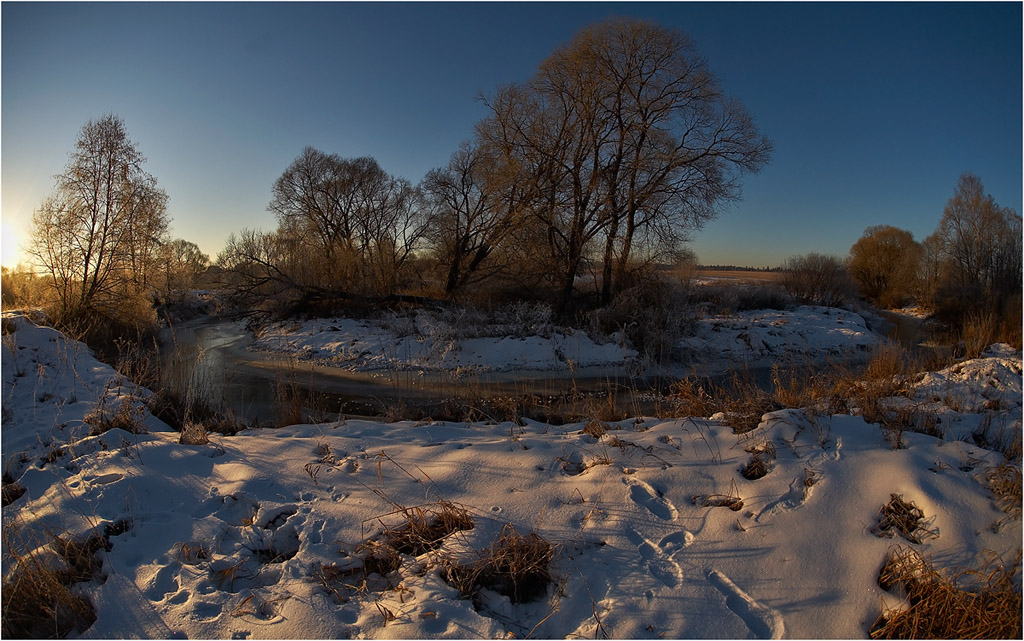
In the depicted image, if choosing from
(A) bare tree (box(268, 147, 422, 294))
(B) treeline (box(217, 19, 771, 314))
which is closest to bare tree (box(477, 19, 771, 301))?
(B) treeline (box(217, 19, 771, 314))

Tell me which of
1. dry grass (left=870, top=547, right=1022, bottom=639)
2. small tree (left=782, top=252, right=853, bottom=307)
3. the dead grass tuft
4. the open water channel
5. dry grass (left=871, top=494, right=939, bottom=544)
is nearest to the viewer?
dry grass (left=870, top=547, right=1022, bottom=639)

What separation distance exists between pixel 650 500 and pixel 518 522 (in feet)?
3.24

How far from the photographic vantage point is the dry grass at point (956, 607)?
2236mm

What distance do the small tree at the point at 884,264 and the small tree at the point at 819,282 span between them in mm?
2831

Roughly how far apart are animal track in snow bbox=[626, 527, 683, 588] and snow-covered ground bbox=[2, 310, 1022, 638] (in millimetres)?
10

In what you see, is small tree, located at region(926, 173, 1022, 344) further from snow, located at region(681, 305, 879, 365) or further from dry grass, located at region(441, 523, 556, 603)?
dry grass, located at region(441, 523, 556, 603)

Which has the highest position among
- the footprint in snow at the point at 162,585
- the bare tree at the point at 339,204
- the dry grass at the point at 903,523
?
the bare tree at the point at 339,204

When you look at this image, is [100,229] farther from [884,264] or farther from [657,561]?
[884,264]

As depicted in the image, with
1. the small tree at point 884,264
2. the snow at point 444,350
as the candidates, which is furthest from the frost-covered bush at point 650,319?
the small tree at point 884,264

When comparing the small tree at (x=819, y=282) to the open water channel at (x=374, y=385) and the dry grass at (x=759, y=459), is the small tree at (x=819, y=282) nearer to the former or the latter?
the open water channel at (x=374, y=385)

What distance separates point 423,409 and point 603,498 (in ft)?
15.7

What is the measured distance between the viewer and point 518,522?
318cm

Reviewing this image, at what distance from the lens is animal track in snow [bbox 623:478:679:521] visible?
328 centimetres

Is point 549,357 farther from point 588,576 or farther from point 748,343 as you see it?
point 588,576
